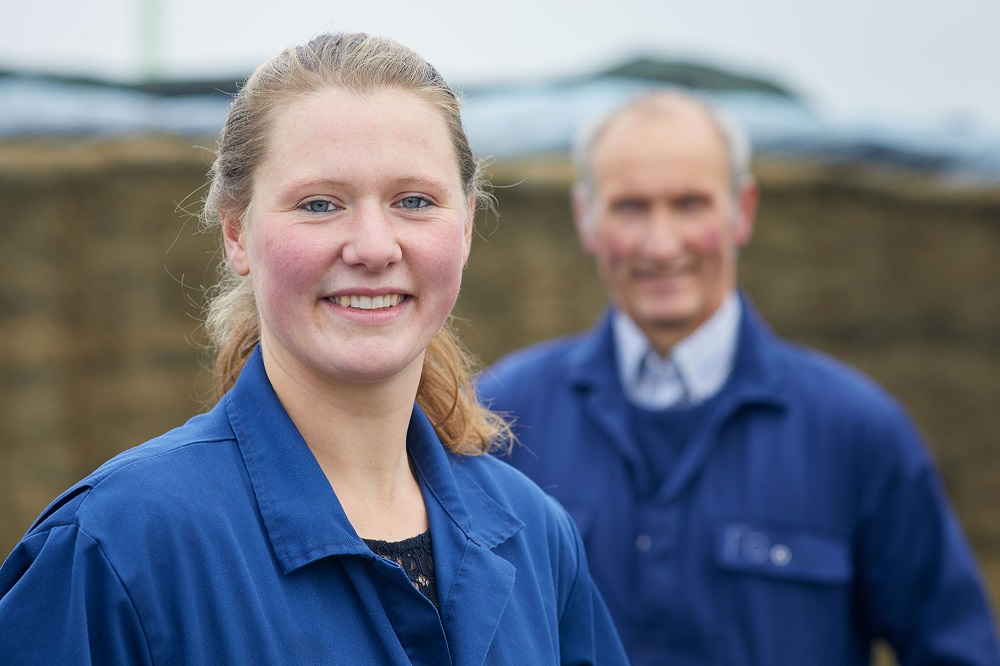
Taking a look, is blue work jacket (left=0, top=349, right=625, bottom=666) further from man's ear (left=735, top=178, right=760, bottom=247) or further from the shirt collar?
→ man's ear (left=735, top=178, right=760, bottom=247)

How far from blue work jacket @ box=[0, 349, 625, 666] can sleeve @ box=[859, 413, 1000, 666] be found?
1266 millimetres

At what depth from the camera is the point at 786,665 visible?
2568 mm

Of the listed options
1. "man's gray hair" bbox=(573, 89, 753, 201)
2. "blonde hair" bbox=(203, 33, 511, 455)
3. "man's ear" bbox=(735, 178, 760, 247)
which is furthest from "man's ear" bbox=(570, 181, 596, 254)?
"blonde hair" bbox=(203, 33, 511, 455)

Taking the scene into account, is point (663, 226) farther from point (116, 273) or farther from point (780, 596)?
point (116, 273)

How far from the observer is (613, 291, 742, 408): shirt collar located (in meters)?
2.86

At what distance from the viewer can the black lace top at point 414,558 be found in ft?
4.85

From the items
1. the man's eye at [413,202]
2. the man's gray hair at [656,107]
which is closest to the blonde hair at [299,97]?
the man's eye at [413,202]

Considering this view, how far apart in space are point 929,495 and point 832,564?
27cm

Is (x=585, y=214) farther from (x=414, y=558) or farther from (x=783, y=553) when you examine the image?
(x=414, y=558)

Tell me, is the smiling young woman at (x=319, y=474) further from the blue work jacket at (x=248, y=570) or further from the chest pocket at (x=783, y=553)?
the chest pocket at (x=783, y=553)

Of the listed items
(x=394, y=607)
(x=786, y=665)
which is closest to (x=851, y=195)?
(x=786, y=665)

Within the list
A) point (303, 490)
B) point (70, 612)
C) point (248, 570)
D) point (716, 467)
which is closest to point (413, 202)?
point (303, 490)

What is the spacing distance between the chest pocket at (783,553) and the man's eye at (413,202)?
140 cm

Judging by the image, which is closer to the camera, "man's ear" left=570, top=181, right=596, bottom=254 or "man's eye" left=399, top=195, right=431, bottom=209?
"man's eye" left=399, top=195, right=431, bottom=209
